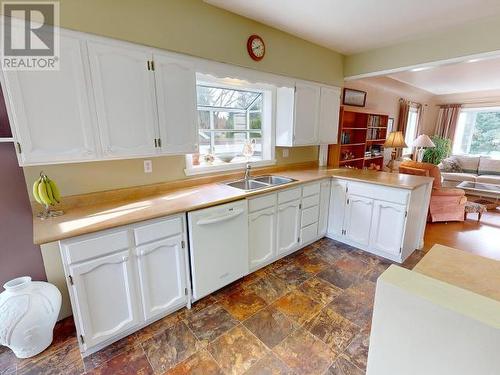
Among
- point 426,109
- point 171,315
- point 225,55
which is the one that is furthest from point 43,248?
point 426,109

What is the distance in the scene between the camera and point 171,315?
78.8 inches

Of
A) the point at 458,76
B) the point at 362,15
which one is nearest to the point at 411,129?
the point at 458,76

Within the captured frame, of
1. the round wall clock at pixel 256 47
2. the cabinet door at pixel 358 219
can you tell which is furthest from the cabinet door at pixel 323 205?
the round wall clock at pixel 256 47

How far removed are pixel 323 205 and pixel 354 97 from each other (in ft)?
7.28

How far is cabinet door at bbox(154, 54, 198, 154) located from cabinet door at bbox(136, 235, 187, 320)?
784 mm

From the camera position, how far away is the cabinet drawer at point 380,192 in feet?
8.46

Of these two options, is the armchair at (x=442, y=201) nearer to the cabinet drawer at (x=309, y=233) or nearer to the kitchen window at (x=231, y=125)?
the cabinet drawer at (x=309, y=233)

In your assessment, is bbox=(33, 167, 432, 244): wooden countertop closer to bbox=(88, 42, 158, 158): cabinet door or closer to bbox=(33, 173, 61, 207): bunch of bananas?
bbox=(33, 173, 61, 207): bunch of bananas

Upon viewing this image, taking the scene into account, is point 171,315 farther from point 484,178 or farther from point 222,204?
point 484,178

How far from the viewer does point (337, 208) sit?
3182mm

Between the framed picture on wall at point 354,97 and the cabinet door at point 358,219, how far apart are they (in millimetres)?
1880

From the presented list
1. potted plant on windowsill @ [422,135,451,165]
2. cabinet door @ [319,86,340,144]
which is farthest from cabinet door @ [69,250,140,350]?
potted plant on windowsill @ [422,135,451,165]

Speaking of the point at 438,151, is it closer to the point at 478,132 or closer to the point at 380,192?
the point at 478,132

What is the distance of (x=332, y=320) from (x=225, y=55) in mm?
2503
